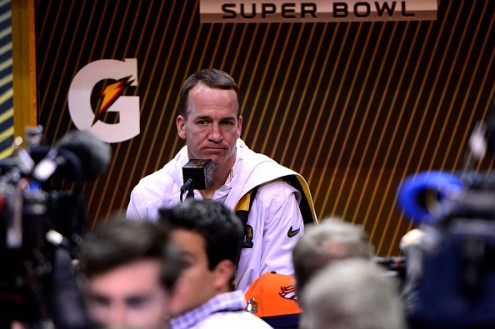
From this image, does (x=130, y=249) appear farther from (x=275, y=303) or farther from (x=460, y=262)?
(x=275, y=303)

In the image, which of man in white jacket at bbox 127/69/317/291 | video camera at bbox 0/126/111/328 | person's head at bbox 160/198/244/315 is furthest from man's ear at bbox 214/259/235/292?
man in white jacket at bbox 127/69/317/291

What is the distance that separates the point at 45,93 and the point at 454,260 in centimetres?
377

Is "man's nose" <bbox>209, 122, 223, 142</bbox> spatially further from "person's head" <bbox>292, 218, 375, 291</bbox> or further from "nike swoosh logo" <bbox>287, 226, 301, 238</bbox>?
"person's head" <bbox>292, 218, 375, 291</bbox>

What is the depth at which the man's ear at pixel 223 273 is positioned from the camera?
211 centimetres

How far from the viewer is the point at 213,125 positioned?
2.93 m

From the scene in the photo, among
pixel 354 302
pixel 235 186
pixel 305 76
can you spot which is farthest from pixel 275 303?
pixel 305 76

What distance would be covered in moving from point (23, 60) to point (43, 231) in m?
3.27

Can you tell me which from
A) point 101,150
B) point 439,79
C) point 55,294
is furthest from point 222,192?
point 439,79

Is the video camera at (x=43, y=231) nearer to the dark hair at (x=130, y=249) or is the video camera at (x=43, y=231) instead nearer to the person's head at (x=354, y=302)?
the dark hair at (x=130, y=249)

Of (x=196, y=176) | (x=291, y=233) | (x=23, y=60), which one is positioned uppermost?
(x=23, y=60)

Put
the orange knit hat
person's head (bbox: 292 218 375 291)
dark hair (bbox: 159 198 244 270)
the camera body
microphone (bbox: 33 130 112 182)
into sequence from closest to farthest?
the camera body
microphone (bbox: 33 130 112 182)
person's head (bbox: 292 218 375 291)
dark hair (bbox: 159 198 244 270)
the orange knit hat

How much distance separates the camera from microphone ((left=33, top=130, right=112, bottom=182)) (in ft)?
4.96

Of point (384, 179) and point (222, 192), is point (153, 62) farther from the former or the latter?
point (222, 192)

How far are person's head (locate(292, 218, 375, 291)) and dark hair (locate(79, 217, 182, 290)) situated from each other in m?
0.47
